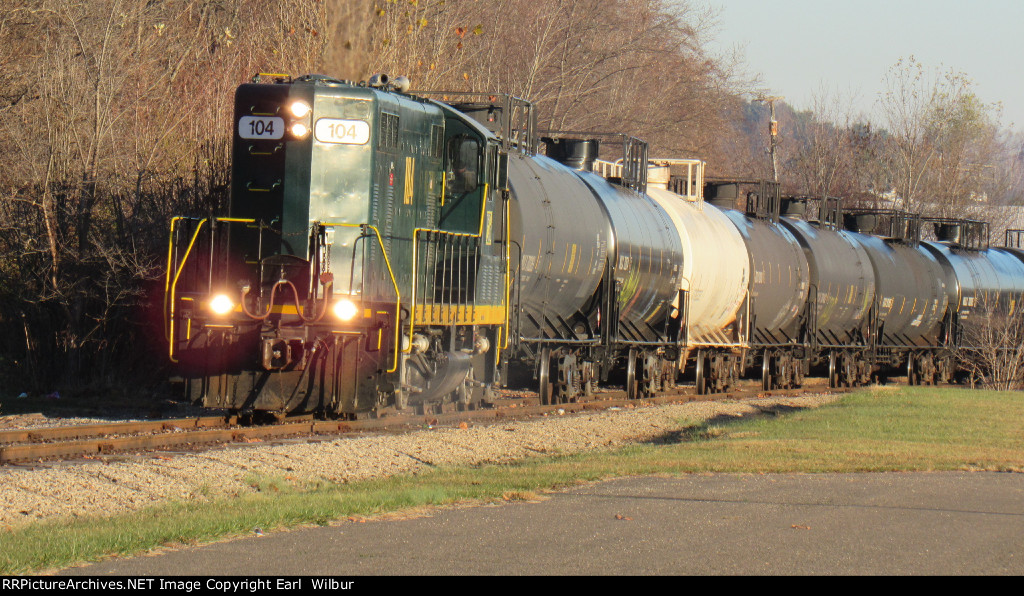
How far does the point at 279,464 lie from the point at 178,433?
207 centimetres

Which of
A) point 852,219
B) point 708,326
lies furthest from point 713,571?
point 852,219

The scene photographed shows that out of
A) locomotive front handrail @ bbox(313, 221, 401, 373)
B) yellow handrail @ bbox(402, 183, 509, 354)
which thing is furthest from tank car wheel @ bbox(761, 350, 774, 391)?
locomotive front handrail @ bbox(313, 221, 401, 373)

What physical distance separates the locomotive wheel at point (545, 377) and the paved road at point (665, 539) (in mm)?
9130

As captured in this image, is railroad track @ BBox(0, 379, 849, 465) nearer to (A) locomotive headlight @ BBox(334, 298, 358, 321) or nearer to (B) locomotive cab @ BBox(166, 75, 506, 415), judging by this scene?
(B) locomotive cab @ BBox(166, 75, 506, 415)

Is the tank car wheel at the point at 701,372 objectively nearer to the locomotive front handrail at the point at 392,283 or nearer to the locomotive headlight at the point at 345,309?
the locomotive front handrail at the point at 392,283

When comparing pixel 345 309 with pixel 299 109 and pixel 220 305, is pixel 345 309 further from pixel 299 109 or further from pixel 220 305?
pixel 299 109

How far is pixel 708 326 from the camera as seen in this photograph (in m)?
25.8

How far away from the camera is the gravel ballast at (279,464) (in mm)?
10031

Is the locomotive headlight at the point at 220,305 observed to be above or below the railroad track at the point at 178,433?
above

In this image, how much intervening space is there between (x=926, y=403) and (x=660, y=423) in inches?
257

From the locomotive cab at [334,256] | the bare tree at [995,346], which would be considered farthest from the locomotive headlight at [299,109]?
the bare tree at [995,346]

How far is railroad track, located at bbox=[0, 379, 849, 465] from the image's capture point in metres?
12.4

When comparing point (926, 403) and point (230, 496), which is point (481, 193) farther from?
point (926, 403)

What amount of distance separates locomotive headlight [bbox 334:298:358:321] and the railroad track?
78.0 inches
